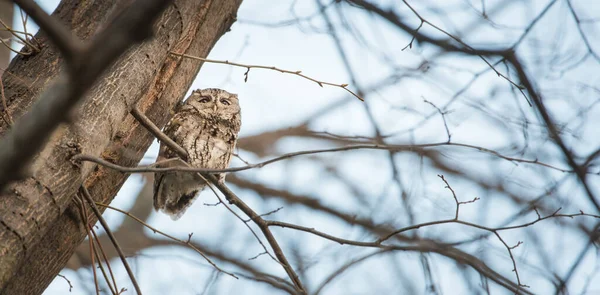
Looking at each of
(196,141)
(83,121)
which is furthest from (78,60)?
(196,141)

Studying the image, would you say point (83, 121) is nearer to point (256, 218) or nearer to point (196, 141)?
→ point (256, 218)

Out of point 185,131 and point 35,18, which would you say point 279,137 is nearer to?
point 185,131

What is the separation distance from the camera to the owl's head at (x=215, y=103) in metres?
3.86

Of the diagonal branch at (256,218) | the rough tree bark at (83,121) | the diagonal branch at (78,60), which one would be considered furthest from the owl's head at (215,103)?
the diagonal branch at (78,60)

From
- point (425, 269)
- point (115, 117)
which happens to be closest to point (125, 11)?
point (115, 117)

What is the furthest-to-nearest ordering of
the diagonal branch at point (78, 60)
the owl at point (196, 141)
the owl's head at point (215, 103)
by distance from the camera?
the owl's head at point (215, 103) → the owl at point (196, 141) → the diagonal branch at point (78, 60)

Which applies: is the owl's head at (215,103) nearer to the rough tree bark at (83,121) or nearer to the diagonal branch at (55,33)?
the rough tree bark at (83,121)

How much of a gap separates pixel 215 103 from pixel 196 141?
43cm

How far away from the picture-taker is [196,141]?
11.8ft

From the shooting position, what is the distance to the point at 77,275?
5250mm

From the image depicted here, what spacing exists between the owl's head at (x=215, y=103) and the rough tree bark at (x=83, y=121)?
440 mm

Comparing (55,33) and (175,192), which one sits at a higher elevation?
(175,192)

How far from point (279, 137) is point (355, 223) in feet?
6.96

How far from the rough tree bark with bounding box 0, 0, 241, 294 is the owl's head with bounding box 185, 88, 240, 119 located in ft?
1.44
